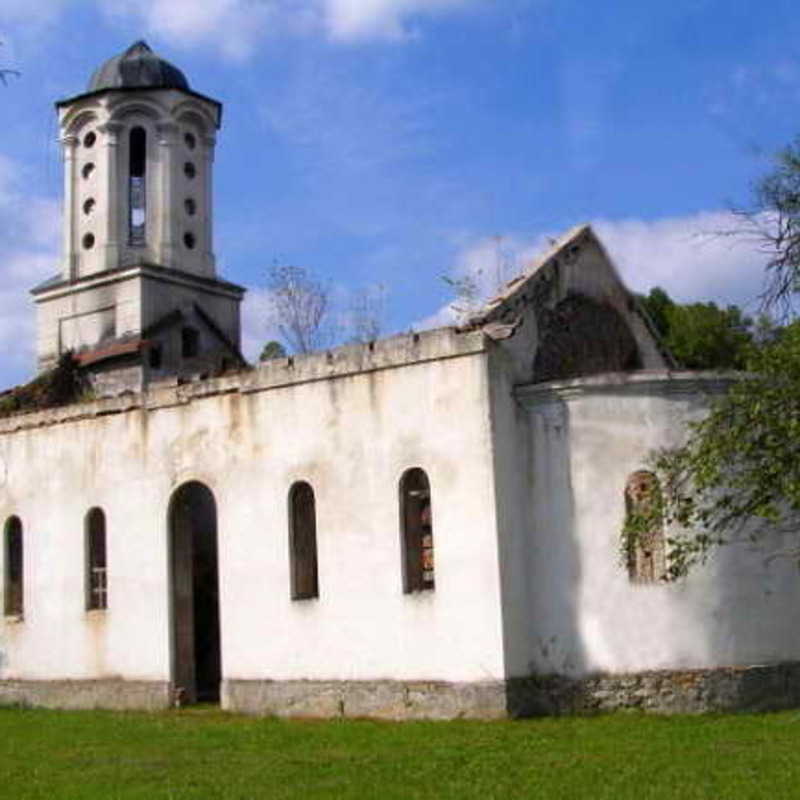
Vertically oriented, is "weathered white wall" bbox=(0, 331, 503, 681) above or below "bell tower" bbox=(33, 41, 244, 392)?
below

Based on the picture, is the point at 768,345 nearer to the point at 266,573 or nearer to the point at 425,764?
the point at 425,764

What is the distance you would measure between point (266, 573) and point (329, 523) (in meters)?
1.47

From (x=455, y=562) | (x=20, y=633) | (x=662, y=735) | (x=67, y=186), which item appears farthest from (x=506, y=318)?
(x=67, y=186)

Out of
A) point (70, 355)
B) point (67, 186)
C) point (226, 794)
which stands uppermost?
point (67, 186)

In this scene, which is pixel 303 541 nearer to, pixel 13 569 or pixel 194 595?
pixel 194 595

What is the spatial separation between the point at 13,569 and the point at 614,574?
12.3 m

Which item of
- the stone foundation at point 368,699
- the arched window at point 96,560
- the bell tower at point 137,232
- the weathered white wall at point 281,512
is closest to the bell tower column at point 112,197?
the bell tower at point 137,232

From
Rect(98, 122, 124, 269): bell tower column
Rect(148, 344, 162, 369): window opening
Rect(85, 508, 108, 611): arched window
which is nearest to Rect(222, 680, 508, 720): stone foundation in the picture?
Rect(85, 508, 108, 611): arched window

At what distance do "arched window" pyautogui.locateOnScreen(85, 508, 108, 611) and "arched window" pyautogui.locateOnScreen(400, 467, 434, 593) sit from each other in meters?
6.40

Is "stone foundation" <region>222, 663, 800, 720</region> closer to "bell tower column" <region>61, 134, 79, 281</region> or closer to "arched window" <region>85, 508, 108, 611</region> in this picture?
"arched window" <region>85, 508, 108, 611</region>

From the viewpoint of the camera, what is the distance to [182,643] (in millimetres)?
21203

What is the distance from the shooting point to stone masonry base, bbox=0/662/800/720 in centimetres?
1719

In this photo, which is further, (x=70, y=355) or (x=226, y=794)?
(x=70, y=355)

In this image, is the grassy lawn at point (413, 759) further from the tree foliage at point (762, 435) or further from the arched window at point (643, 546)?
the tree foliage at point (762, 435)
